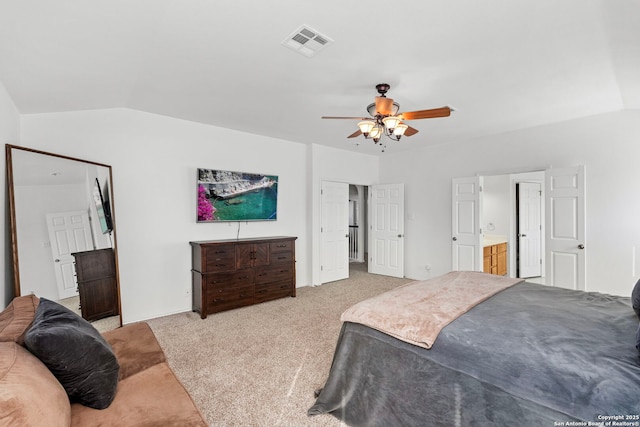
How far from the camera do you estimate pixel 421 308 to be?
185 centimetres

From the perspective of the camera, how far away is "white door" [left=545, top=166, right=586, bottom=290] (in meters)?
3.77

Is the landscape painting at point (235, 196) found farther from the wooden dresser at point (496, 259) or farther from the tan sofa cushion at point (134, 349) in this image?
the wooden dresser at point (496, 259)

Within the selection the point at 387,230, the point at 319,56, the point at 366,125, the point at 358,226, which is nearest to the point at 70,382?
the point at 319,56

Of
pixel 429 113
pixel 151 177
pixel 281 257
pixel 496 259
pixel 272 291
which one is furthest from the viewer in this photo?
→ pixel 496 259

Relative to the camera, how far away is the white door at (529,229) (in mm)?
5750

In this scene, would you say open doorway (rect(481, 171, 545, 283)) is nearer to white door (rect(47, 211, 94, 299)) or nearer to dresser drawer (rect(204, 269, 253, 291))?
dresser drawer (rect(204, 269, 253, 291))

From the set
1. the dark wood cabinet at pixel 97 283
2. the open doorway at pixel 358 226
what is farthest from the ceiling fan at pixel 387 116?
the open doorway at pixel 358 226

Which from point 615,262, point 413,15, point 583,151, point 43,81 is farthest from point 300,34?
point 615,262

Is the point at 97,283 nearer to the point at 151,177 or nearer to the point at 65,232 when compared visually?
the point at 65,232

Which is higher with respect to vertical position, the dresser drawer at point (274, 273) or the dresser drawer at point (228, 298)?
the dresser drawer at point (274, 273)

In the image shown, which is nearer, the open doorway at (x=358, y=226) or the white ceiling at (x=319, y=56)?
the white ceiling at (x=319, y=56)

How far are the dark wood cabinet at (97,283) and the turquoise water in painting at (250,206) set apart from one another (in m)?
1.41

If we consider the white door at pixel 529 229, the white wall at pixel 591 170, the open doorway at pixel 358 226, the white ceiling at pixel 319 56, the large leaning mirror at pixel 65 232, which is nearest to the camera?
the white ceiling at pixel 319 56

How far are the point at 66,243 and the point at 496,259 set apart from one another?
6.46 meters
